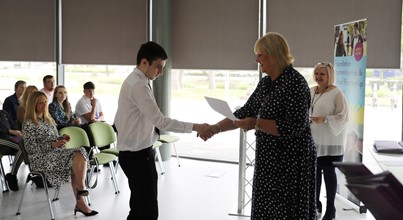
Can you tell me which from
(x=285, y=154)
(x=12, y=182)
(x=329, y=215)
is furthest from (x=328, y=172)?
(x=12, y=182)

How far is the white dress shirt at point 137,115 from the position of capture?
10.6 ft

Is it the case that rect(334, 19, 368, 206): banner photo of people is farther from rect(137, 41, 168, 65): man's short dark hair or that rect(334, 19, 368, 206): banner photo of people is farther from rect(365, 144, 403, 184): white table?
rect(137, 41, 168, 65): man's short dark hair

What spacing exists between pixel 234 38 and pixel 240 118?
4628mm

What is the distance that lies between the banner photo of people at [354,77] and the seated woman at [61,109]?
3.88 metres

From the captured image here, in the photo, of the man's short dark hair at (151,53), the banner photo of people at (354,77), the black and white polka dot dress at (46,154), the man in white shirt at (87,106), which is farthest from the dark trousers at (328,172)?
the man in white shirt at (87,106)

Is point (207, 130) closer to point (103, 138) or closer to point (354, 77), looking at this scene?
point (354, 77)

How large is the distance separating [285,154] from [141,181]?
1.21 meters

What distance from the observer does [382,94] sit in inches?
256

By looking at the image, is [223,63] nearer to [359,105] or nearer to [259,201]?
[359,105]

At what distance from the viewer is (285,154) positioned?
2.54 m

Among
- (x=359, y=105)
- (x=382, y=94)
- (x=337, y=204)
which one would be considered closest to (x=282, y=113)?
Result: (x=359, y=105)

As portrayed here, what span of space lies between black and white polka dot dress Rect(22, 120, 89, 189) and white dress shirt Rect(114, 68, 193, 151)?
5.76 feet

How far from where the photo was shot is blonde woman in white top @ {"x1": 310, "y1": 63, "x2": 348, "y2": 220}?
14.6ft

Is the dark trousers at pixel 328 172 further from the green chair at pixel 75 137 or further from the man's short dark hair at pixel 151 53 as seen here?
the green chair at pixel 75 137
